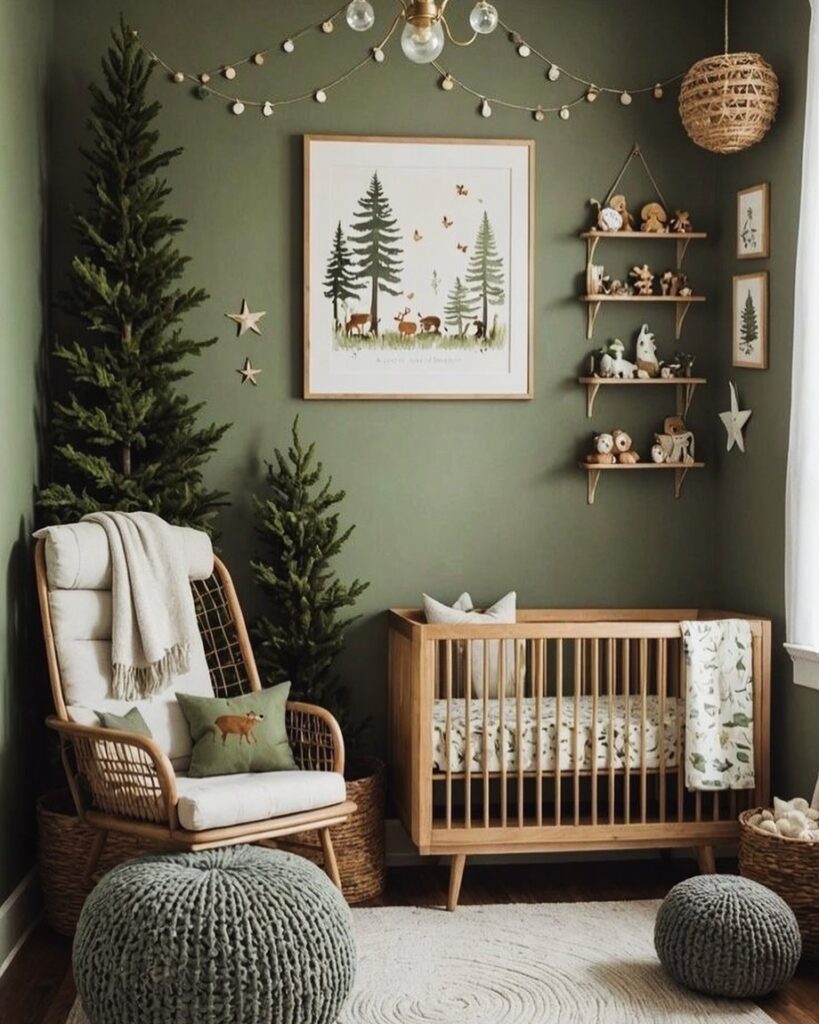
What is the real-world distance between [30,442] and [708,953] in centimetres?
232

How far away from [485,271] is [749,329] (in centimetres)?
87

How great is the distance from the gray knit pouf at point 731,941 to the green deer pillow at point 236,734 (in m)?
1.15

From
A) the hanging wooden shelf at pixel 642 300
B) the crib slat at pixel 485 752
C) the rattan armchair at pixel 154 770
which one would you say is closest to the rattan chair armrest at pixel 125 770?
the rattan armchair at pixel 154 770

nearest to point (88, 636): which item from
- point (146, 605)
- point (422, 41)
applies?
point (146, 605)

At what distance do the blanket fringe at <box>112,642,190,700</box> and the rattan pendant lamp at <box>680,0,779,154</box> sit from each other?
2226 millimetres

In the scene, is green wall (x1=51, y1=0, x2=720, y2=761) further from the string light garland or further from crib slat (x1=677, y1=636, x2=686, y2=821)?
crib slat (x1=677, y1=636, x2=686, y2=821)

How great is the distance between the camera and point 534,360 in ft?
14.7

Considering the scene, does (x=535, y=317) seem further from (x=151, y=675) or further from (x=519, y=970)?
(x=519, y=970)

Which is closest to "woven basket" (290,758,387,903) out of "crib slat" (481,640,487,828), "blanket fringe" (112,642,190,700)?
"crib slat" (481,640,487,828)

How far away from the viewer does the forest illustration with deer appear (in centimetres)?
436

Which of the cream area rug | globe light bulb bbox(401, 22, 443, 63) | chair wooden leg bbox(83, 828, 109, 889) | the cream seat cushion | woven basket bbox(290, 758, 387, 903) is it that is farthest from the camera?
woven basket bbox(290, 758, 387, 903)

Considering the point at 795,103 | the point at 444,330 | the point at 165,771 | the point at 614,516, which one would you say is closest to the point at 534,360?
the point at 444,330

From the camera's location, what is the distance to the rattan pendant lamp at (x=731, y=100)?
399 centimetres

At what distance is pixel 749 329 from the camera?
4281 millimetres
